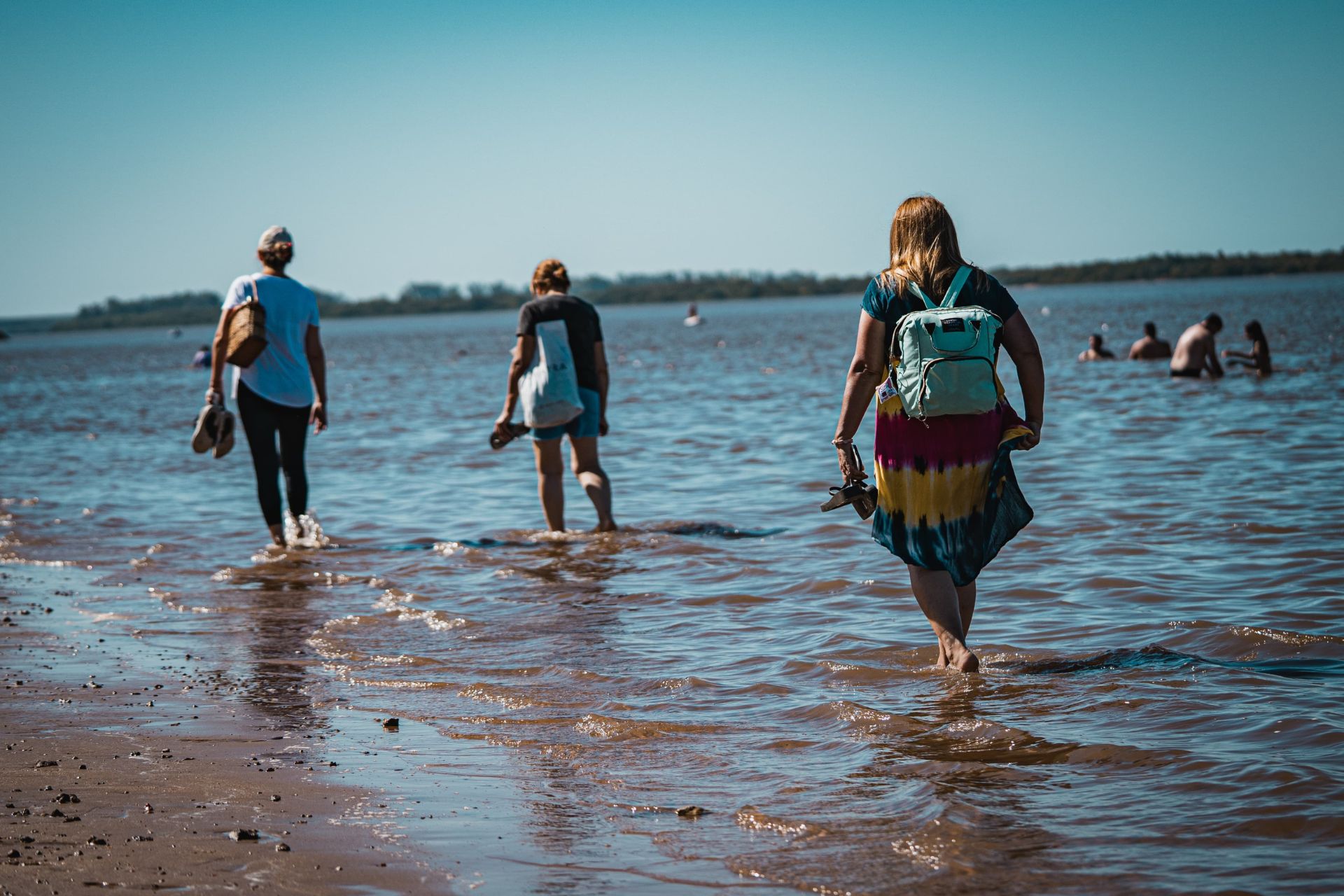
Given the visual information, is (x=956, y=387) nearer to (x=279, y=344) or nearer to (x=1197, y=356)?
(x=279, y=344)

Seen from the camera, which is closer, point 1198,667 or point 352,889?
point 352,889

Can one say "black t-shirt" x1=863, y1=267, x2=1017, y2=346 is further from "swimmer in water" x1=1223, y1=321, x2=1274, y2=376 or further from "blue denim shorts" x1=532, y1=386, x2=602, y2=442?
"swimmer in water" x1=1223, y1=321, x2=1274, y2=376

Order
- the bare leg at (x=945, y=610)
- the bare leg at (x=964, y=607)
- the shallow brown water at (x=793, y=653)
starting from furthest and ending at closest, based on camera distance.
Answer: the bare leg at (x=964, y=607), the bare leg at (x=945, y=610), the shallow brown water at (x=793, y=653)

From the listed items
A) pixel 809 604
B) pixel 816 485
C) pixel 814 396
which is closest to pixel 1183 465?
pixel 816 485

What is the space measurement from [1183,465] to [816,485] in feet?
10.3

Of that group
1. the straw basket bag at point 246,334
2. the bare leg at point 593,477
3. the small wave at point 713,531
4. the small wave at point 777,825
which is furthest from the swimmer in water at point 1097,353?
the small wave at point 777,825

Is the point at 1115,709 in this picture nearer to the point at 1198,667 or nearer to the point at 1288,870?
the point at 1198,667

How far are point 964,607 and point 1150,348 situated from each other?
22098 millimetres

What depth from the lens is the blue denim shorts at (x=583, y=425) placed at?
29.0ft

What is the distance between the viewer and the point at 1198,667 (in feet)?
16.9

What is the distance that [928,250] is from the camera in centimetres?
483

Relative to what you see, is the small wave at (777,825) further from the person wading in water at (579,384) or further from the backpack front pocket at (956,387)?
the person wading in water at (579,384)

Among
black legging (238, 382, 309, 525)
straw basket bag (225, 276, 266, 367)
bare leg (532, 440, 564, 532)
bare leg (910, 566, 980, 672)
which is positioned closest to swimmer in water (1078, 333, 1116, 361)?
bare leg (532, 440, 564, 532)

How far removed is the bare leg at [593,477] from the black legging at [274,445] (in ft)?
6.14
